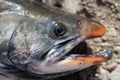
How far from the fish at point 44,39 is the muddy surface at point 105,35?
0.43 m

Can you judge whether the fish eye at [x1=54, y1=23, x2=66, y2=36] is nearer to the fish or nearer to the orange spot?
the fish

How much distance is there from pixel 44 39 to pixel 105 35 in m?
0.84

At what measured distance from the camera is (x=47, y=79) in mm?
3893

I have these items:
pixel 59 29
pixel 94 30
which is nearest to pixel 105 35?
pixel 94 30

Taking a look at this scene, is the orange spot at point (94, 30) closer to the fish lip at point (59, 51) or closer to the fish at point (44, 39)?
the fish at point (44, 39)

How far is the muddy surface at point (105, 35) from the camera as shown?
4004 mm

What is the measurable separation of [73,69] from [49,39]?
11.5 inches

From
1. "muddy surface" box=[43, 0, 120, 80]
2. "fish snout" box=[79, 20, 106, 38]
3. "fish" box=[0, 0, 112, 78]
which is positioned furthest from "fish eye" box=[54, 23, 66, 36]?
"muddy surface" box=[43, 0, 120, 80]

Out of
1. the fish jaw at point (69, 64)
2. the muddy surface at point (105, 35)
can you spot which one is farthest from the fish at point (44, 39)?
the muddy surface at point (105, 35)

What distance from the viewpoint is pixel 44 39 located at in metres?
3.53

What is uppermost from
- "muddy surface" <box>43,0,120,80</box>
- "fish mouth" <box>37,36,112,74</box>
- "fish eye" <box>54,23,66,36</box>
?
"fish eye" <box>54,23,66,36</box>

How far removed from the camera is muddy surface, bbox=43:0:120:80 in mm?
4004

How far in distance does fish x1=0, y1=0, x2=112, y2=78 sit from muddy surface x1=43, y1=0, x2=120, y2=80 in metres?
0.43

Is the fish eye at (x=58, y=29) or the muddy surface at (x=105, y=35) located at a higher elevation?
the fish eye at (x=58, y=29)
